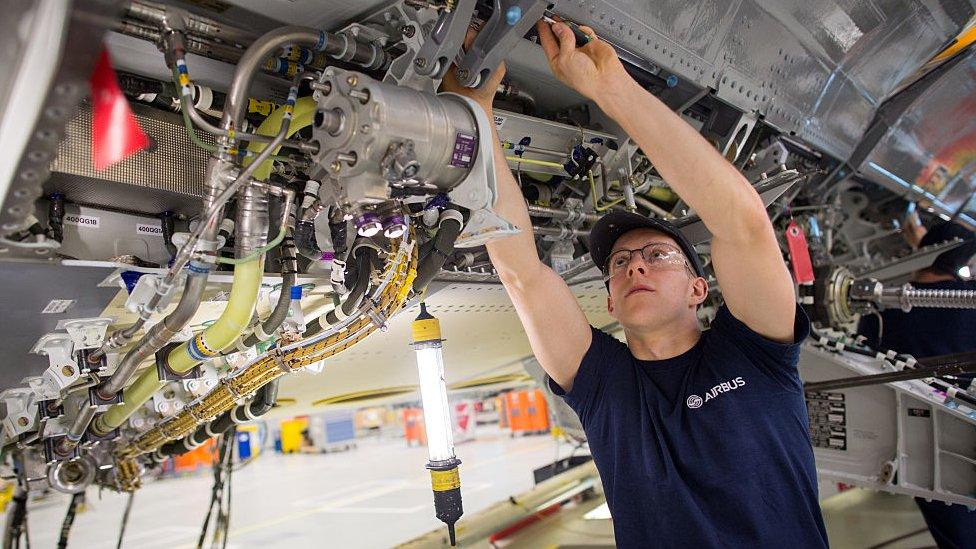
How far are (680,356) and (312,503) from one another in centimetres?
849

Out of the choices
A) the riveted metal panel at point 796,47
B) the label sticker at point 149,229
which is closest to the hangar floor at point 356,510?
the riveted metal panel at point 796,47

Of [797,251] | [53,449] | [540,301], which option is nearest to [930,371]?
[797,251]

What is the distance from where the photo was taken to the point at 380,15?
160 cm

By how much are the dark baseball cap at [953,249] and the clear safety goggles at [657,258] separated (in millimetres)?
3730

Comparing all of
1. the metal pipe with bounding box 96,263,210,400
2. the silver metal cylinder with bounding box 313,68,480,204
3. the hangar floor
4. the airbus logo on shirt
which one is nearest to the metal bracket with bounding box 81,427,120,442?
the metal pipe with bounding box 96,263,210,400

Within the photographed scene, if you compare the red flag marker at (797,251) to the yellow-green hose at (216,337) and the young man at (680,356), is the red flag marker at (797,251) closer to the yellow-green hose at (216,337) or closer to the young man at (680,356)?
the young man at (680,356)

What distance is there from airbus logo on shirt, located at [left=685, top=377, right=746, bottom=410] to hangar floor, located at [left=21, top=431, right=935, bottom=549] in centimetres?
388

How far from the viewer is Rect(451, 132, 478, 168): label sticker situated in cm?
142

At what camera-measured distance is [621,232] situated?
2170mm

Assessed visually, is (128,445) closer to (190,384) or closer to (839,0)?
(190,384)

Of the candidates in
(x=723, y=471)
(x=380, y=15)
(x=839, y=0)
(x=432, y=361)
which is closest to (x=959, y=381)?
(x=839, y=0)

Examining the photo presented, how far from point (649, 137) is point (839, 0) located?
1.64m

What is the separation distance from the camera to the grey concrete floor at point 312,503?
23.9ft

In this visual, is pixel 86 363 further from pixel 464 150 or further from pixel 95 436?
pixel 464 150
